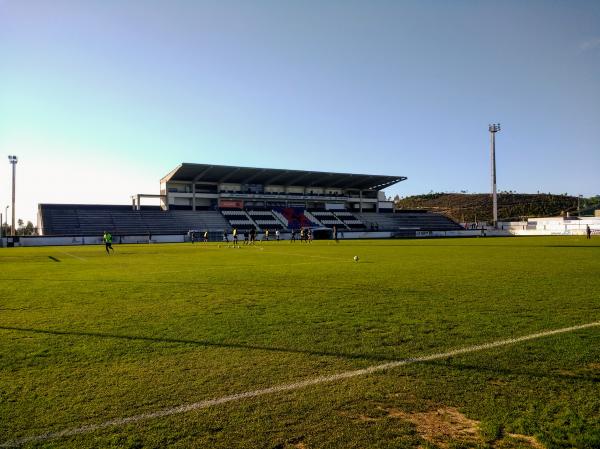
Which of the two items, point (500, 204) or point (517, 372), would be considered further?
point (500, 204)

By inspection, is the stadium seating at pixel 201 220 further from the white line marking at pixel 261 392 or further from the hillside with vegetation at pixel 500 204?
the hillside with vegetation at pixel 500 204

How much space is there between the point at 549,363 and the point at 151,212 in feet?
222

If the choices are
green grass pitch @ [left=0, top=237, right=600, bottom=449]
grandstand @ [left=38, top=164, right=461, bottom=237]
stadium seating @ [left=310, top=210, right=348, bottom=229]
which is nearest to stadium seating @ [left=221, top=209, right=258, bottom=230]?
grandstand @ [left=38, top=164, right=461, bottom=237]

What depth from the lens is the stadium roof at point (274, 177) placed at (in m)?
69.6

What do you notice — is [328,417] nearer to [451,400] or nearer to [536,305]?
[451,400]

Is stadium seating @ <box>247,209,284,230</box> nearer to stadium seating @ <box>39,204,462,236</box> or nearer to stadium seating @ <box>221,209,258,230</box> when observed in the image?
stadium seating @ <box>39,204,462,236</box>

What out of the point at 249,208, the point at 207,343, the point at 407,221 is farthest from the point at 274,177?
the point at 207,343

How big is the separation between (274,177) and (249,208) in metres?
7.02

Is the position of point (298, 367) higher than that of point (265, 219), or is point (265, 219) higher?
point (265, 219)

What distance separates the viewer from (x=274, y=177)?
7669 centimetres

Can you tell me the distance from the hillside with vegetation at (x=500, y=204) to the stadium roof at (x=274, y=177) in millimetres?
59726

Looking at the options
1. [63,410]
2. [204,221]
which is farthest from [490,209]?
[63,410]

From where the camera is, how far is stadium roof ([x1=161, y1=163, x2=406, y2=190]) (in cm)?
6962

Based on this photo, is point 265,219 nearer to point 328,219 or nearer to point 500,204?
point 328,219
